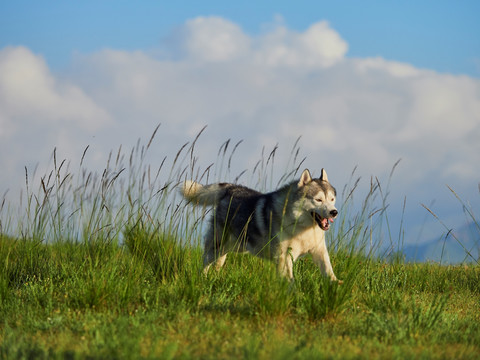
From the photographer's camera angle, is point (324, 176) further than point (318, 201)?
Yes

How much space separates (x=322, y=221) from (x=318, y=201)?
29 centimetres

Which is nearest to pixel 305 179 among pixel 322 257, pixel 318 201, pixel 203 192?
pixel 318 201

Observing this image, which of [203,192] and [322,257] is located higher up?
[203,192]

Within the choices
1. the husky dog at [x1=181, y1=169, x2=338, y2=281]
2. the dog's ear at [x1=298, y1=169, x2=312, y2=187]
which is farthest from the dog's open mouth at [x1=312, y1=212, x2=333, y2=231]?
the dog's ear at [x1=298, y1=169, x2=312, y2=187]

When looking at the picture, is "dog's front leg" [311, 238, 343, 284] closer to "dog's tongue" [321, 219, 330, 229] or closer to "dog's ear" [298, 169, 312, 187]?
"dog's tongue" [321, 219, 330, 229]

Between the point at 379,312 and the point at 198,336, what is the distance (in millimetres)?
2382

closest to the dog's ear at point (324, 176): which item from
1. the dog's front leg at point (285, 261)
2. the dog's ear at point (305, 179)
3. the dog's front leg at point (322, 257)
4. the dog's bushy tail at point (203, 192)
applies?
the dog's ear at point (305, 179)

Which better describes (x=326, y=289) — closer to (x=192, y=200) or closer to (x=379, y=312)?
(x=379, y=312)

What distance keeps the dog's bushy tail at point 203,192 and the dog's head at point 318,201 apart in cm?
173

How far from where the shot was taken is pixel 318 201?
7.80 meters

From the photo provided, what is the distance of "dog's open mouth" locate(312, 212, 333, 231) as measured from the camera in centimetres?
780

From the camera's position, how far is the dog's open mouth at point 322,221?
780 centimetres

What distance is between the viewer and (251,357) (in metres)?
4.75

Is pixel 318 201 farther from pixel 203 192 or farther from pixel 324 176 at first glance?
pixel 203 192
